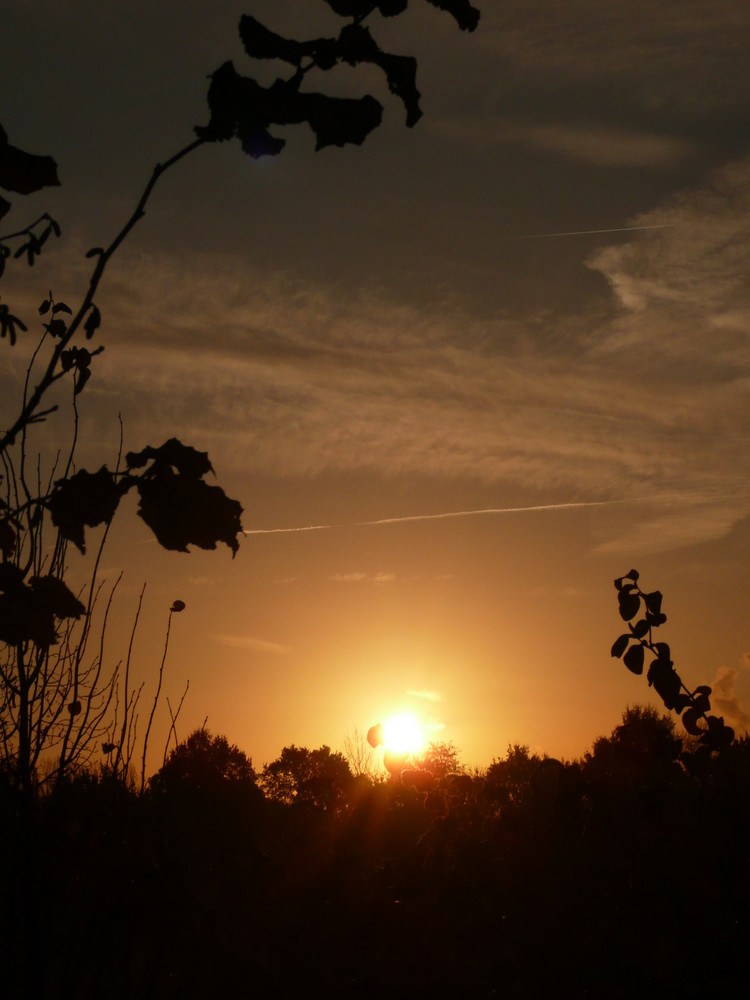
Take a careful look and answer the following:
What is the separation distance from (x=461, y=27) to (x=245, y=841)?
336 inches

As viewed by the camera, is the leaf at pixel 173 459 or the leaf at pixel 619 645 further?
the leaf at pixel 619 645

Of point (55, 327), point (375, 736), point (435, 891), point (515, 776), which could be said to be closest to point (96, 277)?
point (55, 327)

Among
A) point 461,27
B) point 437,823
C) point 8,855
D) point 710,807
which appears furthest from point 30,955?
point 710,807

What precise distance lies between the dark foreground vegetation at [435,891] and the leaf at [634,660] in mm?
538

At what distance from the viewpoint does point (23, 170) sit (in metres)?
1.34

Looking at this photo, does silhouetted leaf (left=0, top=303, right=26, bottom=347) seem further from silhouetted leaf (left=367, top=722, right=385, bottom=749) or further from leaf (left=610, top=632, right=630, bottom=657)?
silhouetted leaf (left=367, top=722, right=385, bottom=749)

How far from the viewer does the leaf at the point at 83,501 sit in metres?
1.35

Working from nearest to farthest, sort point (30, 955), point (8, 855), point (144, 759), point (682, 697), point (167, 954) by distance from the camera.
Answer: point (30, 955), point (8, 855), point (682, 697), point (144, 759), point (167, 954)

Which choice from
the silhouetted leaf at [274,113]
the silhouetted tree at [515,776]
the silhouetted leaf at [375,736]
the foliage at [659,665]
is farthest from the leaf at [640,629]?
the silhouetted tree at [515,776]

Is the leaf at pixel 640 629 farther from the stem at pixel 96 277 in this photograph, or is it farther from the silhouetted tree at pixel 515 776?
the silhouetted tree at pixel 515 776

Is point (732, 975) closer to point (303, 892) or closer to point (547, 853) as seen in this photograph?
point (547, 853)

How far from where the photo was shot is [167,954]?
5.31 meters

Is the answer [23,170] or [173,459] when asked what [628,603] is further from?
[23,170]

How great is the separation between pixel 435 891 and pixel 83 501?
7.30 metres
